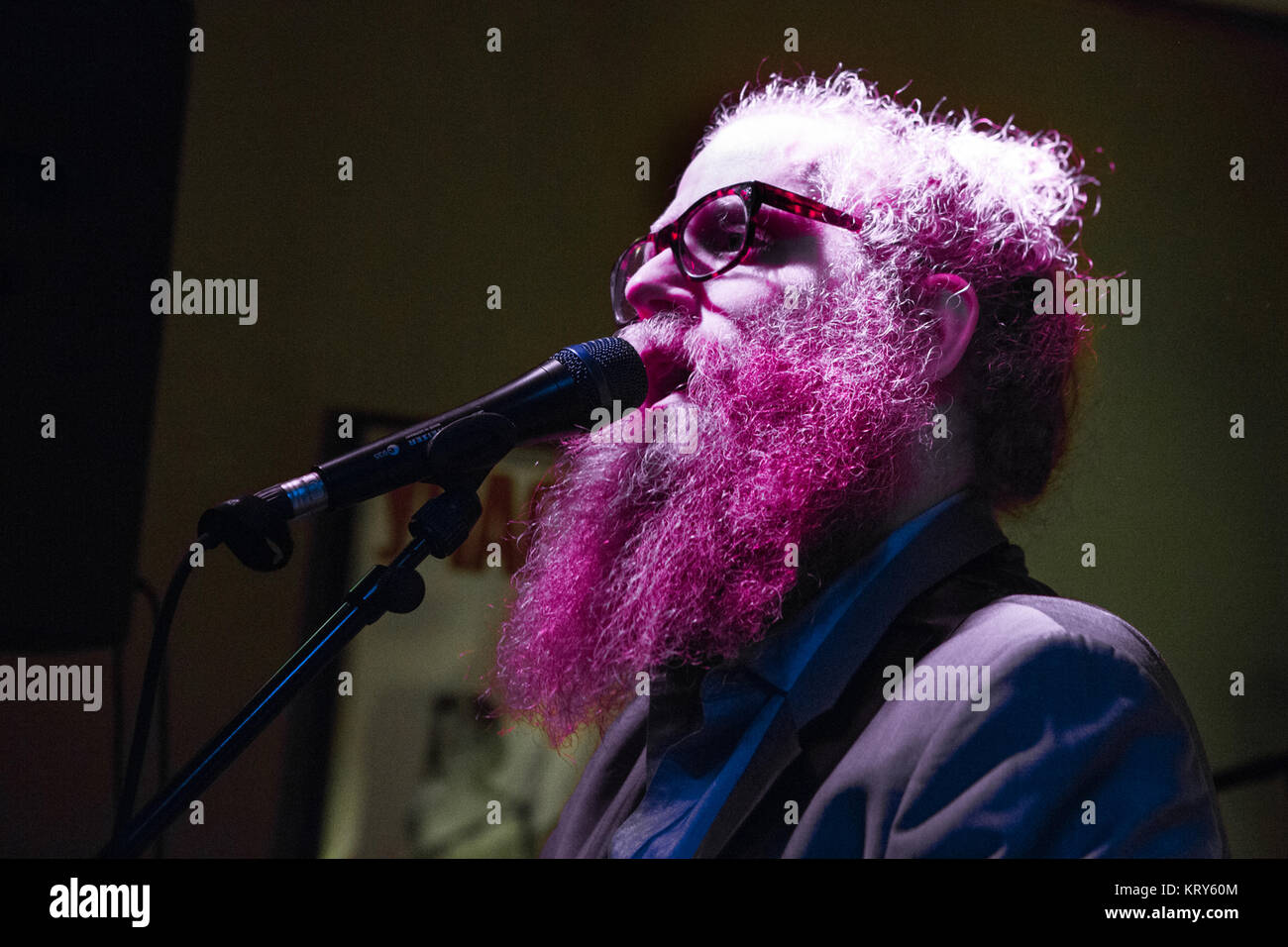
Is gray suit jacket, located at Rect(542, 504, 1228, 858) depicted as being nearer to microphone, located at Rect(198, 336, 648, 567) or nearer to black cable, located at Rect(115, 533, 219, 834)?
microphone, located at Rect(198, 336, 648, 567)

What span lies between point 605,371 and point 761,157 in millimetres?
515

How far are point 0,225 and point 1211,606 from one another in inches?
87.9

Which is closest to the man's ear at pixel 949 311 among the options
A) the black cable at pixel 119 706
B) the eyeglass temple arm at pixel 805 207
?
the eyeglass temple arm at pixel 805 207

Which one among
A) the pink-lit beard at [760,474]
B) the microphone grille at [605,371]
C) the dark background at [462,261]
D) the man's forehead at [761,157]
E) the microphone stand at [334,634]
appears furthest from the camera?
the dark background at [462,261]

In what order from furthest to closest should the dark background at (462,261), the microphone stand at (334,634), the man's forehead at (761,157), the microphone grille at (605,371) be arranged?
the dark background at (462,261), the man's forehead at (761,157), the microphone grille at (605,371), the microphone stand at (334,634)

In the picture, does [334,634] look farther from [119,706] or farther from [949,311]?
[119,706]

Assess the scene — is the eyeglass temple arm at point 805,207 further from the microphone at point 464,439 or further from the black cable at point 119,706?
the black cable at point 119,706

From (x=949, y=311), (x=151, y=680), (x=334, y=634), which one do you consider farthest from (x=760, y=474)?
(x=151, y=680)

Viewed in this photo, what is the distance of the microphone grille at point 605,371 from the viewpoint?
101 centimetres

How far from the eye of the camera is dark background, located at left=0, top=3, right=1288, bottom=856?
1.61 meters

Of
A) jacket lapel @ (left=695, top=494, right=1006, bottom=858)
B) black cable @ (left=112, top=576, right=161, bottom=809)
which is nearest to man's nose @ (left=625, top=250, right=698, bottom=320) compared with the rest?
jacket lapel @ (left=695, top=494, right=1006, bottom=858)

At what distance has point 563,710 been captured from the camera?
1.42m
